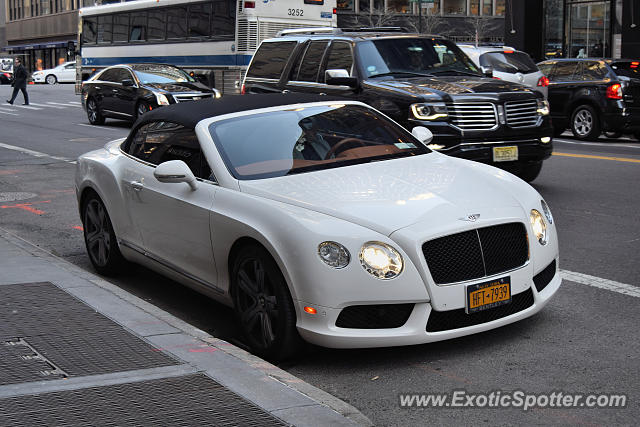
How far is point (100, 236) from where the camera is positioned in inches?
300

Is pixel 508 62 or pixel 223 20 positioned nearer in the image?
pixel 508 62

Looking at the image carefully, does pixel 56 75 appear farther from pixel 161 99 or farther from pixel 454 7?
pixel 161 99

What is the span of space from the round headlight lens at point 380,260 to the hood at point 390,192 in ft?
0.34

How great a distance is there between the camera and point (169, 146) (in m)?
6.80

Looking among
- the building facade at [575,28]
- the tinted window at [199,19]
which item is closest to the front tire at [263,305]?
the tinted window at [199,19]

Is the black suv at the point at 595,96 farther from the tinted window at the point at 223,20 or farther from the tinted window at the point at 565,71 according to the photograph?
the tinted window at the point at 223,20

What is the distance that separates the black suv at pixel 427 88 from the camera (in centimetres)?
1063

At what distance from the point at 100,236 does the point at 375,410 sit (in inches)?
149

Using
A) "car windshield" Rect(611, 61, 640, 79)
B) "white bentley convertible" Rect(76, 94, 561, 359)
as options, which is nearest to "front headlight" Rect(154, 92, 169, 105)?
"car windshield" Rect(611, 61, 640, 79)

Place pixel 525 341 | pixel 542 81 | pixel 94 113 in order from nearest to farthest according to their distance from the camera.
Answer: pixel 525 341 → pixel 542 81 → pixel 94 113

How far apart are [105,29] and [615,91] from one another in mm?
19206

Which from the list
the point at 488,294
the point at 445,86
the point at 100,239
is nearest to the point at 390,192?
the point at 488,294

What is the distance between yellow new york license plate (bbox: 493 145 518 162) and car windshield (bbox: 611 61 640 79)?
9.17 m

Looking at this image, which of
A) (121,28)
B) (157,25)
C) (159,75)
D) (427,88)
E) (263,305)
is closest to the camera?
(263,305)
